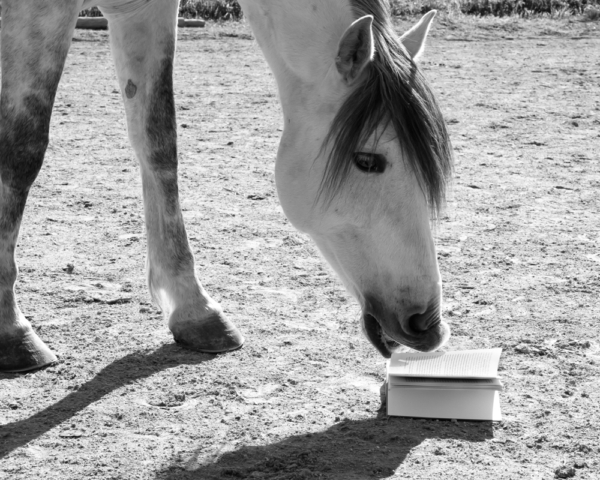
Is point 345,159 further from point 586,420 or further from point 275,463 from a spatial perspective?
point 586,420

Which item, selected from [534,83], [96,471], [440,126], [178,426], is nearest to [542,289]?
[440,126]

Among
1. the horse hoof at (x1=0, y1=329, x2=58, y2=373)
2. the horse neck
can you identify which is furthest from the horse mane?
the horse hoof at (x1=0, y1=329, x2=58, y2=373)

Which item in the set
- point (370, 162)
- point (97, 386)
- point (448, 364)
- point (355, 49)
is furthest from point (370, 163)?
point (97, 386)

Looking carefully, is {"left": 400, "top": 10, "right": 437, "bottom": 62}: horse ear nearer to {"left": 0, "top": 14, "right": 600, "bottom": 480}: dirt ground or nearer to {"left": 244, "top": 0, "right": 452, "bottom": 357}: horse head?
{"left": 244, "top": 0, "right": 452, "bottom": 357}: horse head

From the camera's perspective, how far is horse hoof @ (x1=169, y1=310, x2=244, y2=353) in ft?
10.4

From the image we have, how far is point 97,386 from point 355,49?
1.39 m

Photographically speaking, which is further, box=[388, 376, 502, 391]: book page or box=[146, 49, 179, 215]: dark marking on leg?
box=[146, 49, 179, 215]: dark marking on leg

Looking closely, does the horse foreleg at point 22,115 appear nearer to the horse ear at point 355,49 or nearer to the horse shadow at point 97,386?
the horse shadow at point 97,386

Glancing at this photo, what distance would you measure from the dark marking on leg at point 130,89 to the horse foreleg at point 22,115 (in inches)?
19.8

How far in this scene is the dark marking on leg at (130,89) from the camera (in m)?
3.41

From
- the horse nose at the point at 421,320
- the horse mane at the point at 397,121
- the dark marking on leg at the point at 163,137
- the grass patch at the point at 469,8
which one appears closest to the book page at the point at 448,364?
the horse nose at the point at 421,320

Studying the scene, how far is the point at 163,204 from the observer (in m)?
3.36

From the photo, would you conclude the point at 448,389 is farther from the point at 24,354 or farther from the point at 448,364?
the point at 24,354

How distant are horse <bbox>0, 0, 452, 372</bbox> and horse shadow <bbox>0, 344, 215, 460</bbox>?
0.08 metres
